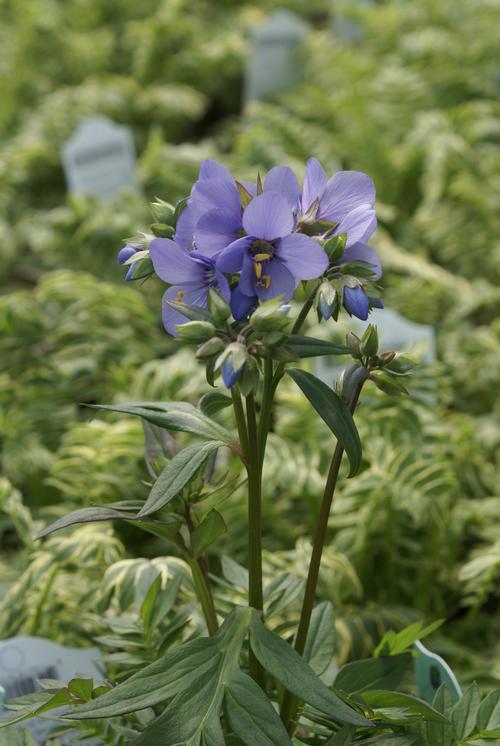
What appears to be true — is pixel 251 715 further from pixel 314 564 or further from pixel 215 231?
pixel 215 231

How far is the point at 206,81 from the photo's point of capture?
329 centimetres

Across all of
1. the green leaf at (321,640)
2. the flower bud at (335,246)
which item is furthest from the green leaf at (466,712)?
the flower bud at (335,246)

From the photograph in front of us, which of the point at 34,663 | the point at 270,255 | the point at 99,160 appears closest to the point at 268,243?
the point at 270,255

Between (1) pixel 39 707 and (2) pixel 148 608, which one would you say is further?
(2) pixel 148 608

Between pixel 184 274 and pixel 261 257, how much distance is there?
75mm

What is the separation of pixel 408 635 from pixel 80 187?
169cm

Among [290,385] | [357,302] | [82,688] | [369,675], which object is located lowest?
[290,385]

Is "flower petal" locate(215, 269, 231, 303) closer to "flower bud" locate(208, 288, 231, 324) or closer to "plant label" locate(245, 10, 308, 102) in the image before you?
"flower bud" locate(208, 288, 231, 324)

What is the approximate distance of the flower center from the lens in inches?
32.0

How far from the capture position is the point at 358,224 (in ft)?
2.72

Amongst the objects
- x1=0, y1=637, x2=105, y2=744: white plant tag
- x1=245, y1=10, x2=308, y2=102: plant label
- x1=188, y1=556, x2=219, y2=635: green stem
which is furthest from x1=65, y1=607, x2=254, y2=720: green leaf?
x1=245, y1=10, x2=308, y2=102: plant label

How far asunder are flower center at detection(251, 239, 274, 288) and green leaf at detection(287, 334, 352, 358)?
2.6 inches

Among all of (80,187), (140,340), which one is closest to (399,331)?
(140,340)

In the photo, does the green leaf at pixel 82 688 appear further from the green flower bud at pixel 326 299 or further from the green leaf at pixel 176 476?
the green flower bud at pixel 326 299
